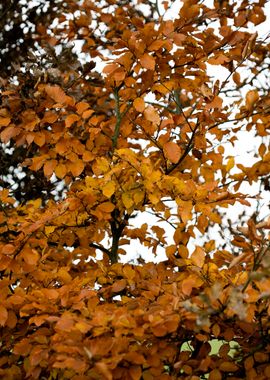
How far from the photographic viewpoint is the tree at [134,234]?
1742mm

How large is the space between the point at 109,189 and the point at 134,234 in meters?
0.89

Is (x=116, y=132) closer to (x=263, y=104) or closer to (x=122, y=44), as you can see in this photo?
(x=122, y=44)

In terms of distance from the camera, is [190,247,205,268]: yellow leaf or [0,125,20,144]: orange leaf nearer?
[190,247,205,268]: yellow leaf

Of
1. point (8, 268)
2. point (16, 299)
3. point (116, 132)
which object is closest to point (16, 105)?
point (116, 132)

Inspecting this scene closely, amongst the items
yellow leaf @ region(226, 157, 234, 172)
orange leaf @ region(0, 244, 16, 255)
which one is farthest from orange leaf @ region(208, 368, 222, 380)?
yellow leaf @ region(226, 157, 234, 172)

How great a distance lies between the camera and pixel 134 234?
295 centimetres

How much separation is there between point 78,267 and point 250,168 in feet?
3.49

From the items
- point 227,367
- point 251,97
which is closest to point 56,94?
point 251,97

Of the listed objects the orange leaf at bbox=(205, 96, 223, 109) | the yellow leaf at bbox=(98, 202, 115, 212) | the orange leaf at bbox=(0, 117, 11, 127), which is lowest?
the yellow leaf at bbox=(98, 202, 115, 212)

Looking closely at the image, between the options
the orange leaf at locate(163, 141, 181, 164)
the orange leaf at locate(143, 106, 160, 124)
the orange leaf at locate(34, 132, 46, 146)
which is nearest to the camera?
the orange leaf at locate(143, 106, 160, 124)

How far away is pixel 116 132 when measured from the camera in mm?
2703

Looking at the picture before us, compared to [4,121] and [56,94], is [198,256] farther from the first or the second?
[4,121]

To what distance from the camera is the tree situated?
68.6 inches

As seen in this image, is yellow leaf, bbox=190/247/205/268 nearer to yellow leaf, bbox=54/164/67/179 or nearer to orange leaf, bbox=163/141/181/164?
orange leaf, bbox=163/141/181/164
